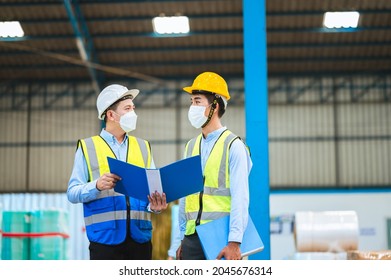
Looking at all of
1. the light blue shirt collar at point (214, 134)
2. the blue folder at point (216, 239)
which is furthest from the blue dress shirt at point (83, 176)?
the blue folder at point (216, 239)

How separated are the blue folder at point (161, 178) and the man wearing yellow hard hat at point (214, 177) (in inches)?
6.3

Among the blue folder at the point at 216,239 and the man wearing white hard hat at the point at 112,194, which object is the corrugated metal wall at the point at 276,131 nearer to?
the man wearing white hard hat at the point at 112,194

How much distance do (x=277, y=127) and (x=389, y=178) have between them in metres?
4.48

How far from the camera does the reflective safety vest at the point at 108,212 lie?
473 cm

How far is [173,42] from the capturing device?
23031 mm

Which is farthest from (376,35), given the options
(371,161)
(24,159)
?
(24,159)

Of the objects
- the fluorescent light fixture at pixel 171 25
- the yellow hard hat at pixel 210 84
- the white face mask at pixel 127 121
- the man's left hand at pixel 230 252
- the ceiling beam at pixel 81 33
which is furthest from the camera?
the fluorescent light fixture at pixel 171 25

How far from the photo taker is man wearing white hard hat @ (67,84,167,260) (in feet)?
15.4

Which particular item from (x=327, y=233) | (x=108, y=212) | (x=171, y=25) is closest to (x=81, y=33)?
(x=171, y=25)

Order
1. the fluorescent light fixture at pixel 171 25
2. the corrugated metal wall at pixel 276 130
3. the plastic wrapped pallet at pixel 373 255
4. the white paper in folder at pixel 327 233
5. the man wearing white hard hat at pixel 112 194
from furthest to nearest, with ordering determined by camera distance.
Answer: the corrugated metal wall at pixel 276 130, the fluorescent light fixture at pixel 171 25, the white paper in folder at pixel 327 233, the plastic wrapped pallet at pixel 373 255, the man wearing white hard hat at pixel 112 194

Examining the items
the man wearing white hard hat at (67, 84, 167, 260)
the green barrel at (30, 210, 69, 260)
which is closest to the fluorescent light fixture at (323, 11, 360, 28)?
the green barrel at (30, 210, 69, 260)

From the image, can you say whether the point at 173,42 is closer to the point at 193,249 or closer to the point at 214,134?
the point at 214,134

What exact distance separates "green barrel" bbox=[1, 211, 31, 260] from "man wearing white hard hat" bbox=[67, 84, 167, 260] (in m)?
5.50

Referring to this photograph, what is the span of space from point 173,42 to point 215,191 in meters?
18.8
